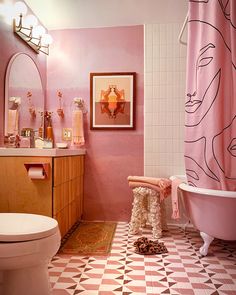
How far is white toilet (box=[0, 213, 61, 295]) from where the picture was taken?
1.14 metres

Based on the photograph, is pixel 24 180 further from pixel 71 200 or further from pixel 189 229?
pixel 189 229

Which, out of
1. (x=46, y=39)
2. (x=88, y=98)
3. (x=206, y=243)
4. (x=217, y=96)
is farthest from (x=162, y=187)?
(x=46, y=39)

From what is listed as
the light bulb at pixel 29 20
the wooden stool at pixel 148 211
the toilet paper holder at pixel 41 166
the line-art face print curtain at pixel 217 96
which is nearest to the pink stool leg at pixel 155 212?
the wooden stool at pixel 148 211

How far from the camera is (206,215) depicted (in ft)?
6.24

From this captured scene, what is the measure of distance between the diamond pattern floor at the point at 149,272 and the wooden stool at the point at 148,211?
0.23 meters

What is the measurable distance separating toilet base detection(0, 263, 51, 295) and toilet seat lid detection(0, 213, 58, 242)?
0.22 meters

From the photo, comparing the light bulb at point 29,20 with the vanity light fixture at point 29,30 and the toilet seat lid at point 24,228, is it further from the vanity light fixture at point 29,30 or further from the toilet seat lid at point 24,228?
the toilet seat lid at point 24,228

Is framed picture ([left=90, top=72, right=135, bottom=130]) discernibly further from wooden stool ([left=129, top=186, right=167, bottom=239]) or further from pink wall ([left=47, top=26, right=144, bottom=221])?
wooden stool ([left=129, top=186, right=167, bottom=239])

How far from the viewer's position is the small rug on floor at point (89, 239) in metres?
2.13

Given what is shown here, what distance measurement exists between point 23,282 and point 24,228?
0.92 ft

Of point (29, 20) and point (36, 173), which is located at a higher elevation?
point (29, 20)

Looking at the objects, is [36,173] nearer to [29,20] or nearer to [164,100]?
[29,20]

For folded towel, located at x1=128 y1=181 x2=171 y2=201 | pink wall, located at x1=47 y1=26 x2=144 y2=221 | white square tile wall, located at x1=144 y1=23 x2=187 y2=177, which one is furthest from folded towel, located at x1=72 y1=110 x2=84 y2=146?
folded towel, located at x1=128 y1=181 x2=171 y2=201

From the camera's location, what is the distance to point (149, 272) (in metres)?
1.77
